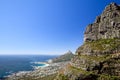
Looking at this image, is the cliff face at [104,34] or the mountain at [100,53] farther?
the cliff face at [104,34]

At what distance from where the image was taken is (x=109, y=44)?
131m

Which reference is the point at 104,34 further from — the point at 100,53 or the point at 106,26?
the point at 100,53

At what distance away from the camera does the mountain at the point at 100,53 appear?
117 metres

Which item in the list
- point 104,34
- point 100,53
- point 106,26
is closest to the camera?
point 100,53

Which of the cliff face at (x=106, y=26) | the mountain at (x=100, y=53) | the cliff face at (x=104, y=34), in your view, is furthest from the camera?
the cliff face at (x=106, y=26)

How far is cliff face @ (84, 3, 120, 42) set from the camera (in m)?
143

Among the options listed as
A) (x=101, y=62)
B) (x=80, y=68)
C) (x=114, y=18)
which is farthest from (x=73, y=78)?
(x=114, y=18)

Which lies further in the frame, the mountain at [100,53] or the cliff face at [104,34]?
the cliff face at [104,34]

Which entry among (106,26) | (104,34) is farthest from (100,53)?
(106,26)

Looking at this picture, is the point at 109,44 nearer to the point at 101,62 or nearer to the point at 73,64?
the point at 101,62

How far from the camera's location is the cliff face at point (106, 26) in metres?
143

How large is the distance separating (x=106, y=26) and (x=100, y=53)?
1110 inches

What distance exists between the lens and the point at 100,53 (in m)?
129

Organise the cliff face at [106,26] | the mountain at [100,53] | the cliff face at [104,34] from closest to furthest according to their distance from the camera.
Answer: the mountain at [100,53] → the cliff face at [104,34] → the cliff face at [106,26]
